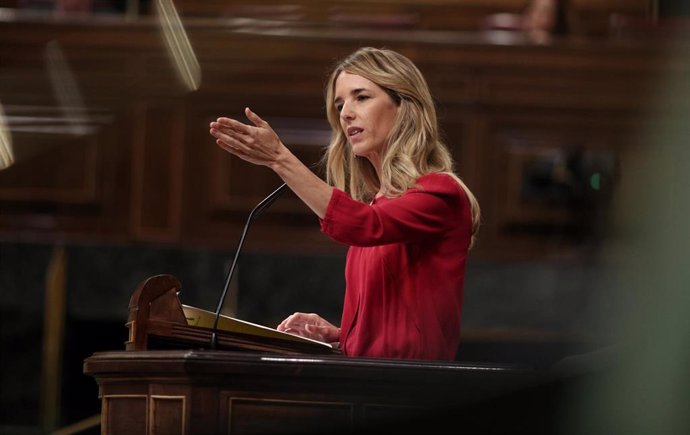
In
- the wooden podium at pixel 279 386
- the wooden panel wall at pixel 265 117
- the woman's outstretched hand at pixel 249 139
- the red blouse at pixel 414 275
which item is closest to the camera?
the wooden podium at pixel 279 386

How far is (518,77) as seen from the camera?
3559 millimetres

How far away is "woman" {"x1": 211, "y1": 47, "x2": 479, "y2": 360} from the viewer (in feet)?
4.53

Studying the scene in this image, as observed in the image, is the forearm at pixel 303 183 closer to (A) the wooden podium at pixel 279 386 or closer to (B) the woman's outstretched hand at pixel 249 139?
(B) the woman's outstretched hand at pixel 249 139

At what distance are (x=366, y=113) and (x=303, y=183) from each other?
0.85 feet

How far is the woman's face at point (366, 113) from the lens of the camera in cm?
160

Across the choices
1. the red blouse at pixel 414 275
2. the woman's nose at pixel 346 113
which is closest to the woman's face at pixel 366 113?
the woman's nose at pixel 346 113

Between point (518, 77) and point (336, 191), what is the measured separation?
2272mm

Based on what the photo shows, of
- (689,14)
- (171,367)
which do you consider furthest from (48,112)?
(689,14)

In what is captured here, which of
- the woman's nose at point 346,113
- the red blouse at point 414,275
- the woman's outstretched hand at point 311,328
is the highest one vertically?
the woman's nose at point 346,113

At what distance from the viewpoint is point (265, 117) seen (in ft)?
11.7

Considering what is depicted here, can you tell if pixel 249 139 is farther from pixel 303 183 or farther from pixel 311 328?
pixel 311 328

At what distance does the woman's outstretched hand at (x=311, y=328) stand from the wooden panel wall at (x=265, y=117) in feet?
5.75

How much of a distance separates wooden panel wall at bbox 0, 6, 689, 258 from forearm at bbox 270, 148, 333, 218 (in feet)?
6.71

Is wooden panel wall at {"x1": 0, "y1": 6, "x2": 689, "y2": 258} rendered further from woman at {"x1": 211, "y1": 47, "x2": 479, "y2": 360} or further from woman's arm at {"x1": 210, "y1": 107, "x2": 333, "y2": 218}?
woman's arm at {"x1": 210, "y1": 107, "x2": 333, "y2": 218}
